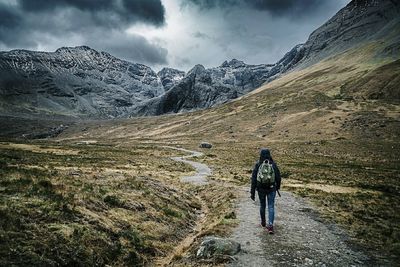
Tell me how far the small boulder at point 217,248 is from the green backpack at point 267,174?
3483 mm

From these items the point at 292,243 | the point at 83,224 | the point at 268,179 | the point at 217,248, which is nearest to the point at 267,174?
the point at 268,179

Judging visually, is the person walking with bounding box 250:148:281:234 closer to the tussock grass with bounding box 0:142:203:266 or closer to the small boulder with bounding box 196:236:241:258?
the small boulder with bounding box 196:236:241:258

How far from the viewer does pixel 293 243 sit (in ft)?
45.3

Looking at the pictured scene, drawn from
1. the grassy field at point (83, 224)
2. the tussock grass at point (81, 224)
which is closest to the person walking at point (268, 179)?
the grassy field at point (83, 224)

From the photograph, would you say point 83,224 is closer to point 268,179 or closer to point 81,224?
point 81,224

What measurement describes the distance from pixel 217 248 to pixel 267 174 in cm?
439

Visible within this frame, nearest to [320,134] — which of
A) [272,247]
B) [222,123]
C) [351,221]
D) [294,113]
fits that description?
[294,113]

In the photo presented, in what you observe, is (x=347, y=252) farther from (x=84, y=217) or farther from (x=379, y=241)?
(x=84, y=217)

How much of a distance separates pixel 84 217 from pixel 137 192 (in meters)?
7.28

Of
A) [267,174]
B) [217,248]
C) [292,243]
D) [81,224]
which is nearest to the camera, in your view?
[217,248]

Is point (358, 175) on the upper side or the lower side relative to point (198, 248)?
lower

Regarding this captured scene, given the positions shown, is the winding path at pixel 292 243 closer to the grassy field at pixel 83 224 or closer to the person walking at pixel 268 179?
the person walking at pixel 268 179

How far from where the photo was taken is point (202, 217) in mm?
20609

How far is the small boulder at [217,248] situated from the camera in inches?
477
